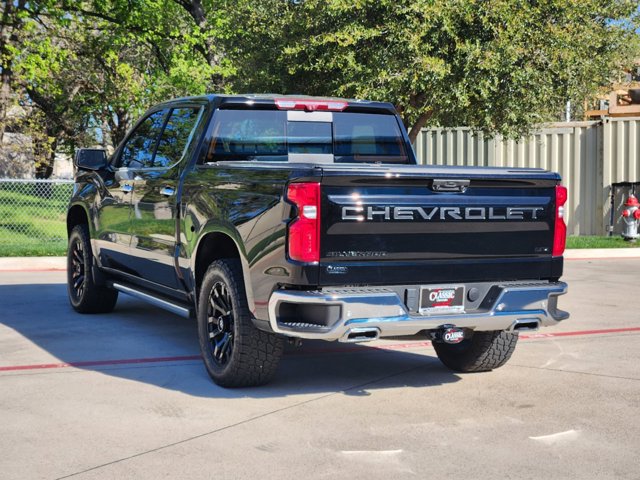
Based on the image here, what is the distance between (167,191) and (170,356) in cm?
137

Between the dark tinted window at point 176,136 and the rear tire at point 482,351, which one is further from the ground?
the dark tinted window at point 176,136

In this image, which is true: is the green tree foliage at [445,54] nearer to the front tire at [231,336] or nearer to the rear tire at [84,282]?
the rear tire at [84,282]

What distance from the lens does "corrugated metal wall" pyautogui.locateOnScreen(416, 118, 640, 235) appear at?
83.9 ft

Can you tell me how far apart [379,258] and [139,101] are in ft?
81.3

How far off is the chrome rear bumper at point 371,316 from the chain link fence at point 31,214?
13277 mm

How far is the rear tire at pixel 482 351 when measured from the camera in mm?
7125

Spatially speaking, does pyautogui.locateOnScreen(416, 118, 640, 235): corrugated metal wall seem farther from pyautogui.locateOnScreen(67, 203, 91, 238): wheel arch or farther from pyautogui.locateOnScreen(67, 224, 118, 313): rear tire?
pyautogui.locateOnScreen(67, 224, 118, 313): rear tire

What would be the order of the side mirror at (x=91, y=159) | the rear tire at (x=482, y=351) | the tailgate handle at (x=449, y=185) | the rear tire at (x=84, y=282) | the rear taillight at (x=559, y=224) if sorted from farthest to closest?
the rear tire at (x=84, y=282) → the side mirror at (x=91, y=159) → the rear tire at (x=482, y=351) → the rear taillight at (x=559, y=224) → the tailgate handle at (x=449, y=185)

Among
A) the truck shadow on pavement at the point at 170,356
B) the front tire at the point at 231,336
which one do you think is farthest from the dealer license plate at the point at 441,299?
the front tire at the point at 231,336

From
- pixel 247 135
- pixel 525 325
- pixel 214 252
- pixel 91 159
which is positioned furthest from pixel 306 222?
pixel 91 159

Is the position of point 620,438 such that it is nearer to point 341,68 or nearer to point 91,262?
point 91,262

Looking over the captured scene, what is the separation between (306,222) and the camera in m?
5.70

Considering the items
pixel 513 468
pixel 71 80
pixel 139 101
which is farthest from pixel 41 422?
pixel 71 80

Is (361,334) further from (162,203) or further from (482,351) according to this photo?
(162,203)
